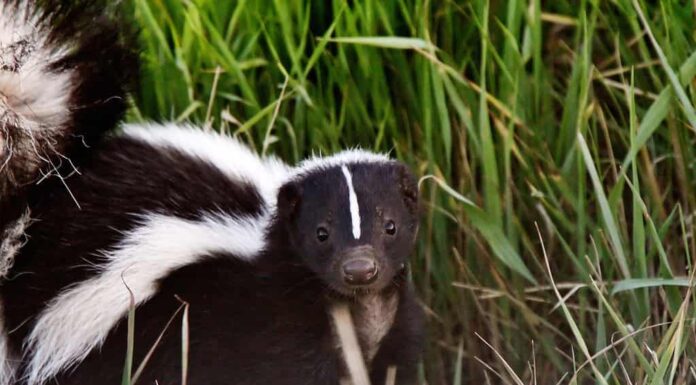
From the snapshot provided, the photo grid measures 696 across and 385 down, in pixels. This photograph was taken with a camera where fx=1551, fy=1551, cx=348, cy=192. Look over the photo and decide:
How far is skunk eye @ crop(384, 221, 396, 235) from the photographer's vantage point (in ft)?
15.4

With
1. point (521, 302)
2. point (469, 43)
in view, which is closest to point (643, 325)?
point (521, 302)

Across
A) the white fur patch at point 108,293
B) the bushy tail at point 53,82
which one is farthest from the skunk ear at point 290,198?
the bushy tail at point 53,82

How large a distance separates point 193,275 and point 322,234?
1.40ft

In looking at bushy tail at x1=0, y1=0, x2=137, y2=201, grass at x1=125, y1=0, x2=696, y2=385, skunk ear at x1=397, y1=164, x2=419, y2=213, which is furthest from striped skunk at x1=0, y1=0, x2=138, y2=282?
skunk ear at x1=397, y1=164, x2=419, y2=213

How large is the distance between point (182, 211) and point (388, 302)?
0.70 m

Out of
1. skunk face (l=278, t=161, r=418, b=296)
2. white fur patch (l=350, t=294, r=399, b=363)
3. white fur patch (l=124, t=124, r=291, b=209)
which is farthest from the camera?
white fur patch (l=124, t=124, r=291, b=209)

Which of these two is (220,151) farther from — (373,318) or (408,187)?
(373,318)

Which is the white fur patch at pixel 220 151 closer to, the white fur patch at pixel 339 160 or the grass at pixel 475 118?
the white fur patch at pixel 339 160

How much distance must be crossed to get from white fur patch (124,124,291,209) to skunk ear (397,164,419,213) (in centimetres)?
40

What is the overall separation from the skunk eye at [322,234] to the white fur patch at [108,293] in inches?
13.6

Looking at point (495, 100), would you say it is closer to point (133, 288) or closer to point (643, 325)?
point (643, 325)

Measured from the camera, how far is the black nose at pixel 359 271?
4.42 metres

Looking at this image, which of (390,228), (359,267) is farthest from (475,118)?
(359,267)

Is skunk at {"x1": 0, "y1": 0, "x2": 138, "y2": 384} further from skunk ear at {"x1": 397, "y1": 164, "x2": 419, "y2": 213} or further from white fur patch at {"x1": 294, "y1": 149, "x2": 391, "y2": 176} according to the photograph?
skunk ear at {"x1": 397, "y1": 164, "x2": 419, "y2": 213}
